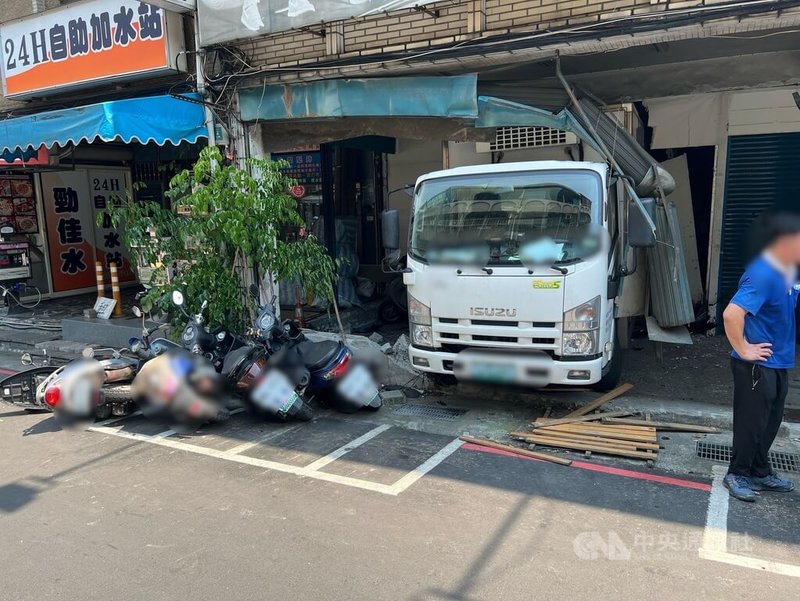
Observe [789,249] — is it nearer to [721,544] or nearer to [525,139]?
[721,544]

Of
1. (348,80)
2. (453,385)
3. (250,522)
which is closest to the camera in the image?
(250,522)

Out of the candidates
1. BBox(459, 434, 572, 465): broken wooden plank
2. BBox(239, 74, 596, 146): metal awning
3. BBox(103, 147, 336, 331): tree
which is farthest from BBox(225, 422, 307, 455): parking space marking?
BBox(239, 74, 596, 146): metal awning

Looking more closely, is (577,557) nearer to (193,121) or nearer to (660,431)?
(660,431)

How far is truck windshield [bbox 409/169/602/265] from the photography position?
5410mm

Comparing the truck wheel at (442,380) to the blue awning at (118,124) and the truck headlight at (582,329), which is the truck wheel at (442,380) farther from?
the blue awning at (118,124)

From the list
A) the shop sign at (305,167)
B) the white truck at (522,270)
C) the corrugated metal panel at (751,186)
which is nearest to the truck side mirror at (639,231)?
the white truck at (522,270)

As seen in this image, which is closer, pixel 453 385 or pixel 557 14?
pixel 557 14

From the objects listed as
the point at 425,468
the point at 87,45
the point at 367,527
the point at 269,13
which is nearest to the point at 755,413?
the point at 425,468

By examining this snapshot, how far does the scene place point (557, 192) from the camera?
18.3 ft

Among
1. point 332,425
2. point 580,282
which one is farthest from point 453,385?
point 580,282

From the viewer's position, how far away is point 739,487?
4.16 metres

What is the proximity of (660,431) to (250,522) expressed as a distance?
3.66m

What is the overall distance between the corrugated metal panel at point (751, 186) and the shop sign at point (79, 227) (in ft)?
36.8

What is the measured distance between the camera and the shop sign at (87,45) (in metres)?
8.43
